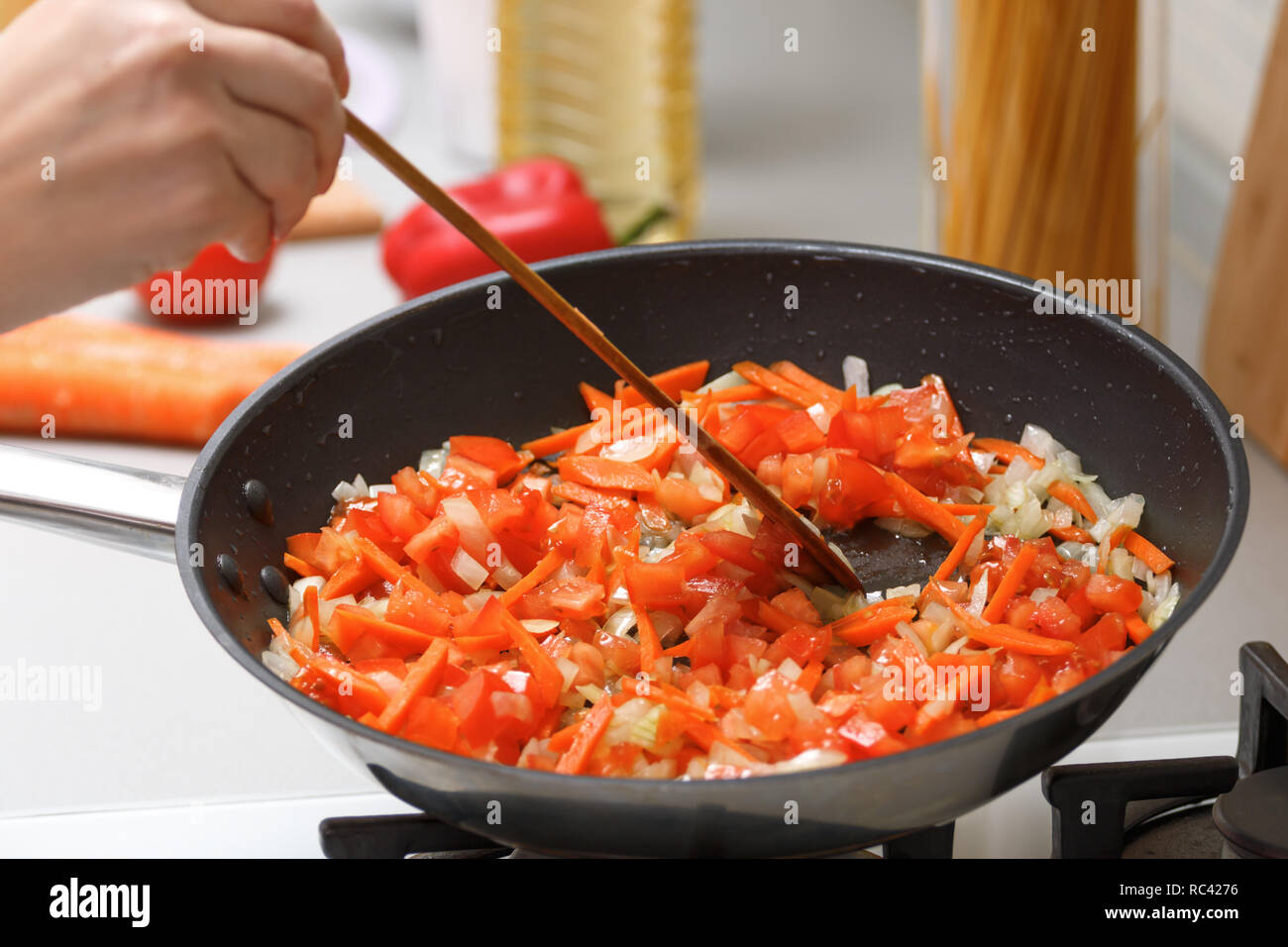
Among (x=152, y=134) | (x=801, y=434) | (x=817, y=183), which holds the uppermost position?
(x=152, y=134)

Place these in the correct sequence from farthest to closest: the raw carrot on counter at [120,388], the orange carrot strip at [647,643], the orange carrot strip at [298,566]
Answer: the raw carrot on counter at [120,388] → the orange carrot strip at [298,566] → the orange carrot strip at [647,643]

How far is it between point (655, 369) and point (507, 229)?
0.82m

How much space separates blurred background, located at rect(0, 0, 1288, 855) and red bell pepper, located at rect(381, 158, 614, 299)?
0.09 feet

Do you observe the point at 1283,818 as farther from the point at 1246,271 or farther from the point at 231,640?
the point at 1246,271

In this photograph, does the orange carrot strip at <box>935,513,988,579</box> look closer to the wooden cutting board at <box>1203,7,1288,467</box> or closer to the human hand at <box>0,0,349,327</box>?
the human hand at <box>0,0,349,327</box>

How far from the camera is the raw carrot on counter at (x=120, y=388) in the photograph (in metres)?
1.70

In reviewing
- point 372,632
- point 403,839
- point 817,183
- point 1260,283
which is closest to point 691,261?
point 372,632

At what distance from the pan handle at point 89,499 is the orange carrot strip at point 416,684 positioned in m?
0.18

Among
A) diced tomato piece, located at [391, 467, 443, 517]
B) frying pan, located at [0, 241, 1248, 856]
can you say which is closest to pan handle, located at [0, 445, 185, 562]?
frying pan, located at [0, 241, 1248, 856]

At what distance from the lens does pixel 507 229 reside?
1.98 m

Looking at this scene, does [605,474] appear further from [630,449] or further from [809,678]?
[809,678]

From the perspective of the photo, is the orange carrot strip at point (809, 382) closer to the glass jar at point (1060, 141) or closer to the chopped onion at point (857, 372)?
the chopped onion at point (857, 372)

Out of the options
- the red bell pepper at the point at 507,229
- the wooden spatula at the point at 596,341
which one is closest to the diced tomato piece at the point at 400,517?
the wooden spatula at the point at 596,341
